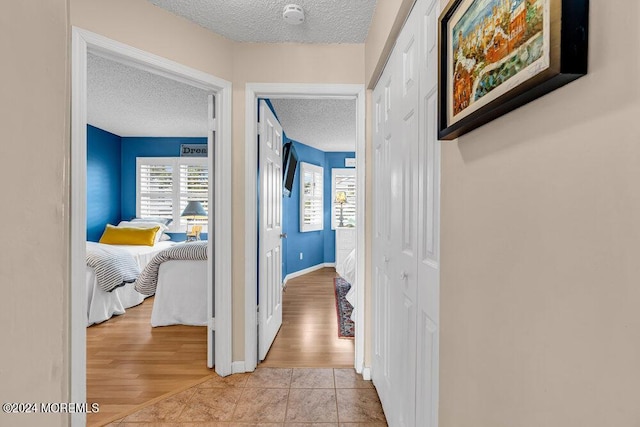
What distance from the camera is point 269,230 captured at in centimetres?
284

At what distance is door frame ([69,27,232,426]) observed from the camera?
5.46ft

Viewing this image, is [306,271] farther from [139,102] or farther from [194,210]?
[139,102]

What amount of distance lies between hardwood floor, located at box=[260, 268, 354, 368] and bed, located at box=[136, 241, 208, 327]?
91 centimetres

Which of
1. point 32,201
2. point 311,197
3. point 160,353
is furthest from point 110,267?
point 32,201

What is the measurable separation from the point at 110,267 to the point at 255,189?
2105 mm

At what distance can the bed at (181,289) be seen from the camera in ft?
11.0

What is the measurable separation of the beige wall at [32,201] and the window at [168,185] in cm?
593

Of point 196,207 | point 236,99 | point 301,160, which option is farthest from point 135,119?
point 236,99

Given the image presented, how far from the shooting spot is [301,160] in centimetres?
592

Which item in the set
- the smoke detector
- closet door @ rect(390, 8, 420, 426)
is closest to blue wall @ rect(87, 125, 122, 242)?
the smoke detector

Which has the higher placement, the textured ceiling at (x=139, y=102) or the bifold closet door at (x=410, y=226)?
the textured ceiling at (x=139, y=102)

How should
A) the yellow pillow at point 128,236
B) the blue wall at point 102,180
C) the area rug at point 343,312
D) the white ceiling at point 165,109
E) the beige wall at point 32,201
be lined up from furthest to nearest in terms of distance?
the blue wall at point 102,180, the yellow pillow at point 128,236, the white ceiling at point 165,109, the area rug at point 343,312, the beige wall at point 32,201

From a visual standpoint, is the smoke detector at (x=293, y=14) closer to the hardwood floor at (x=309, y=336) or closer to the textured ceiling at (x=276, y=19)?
the textured ceiling at (x=276, y=19)

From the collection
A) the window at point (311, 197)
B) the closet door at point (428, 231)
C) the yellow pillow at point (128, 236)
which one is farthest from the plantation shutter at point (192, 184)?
the closet door at point (428, 231)
